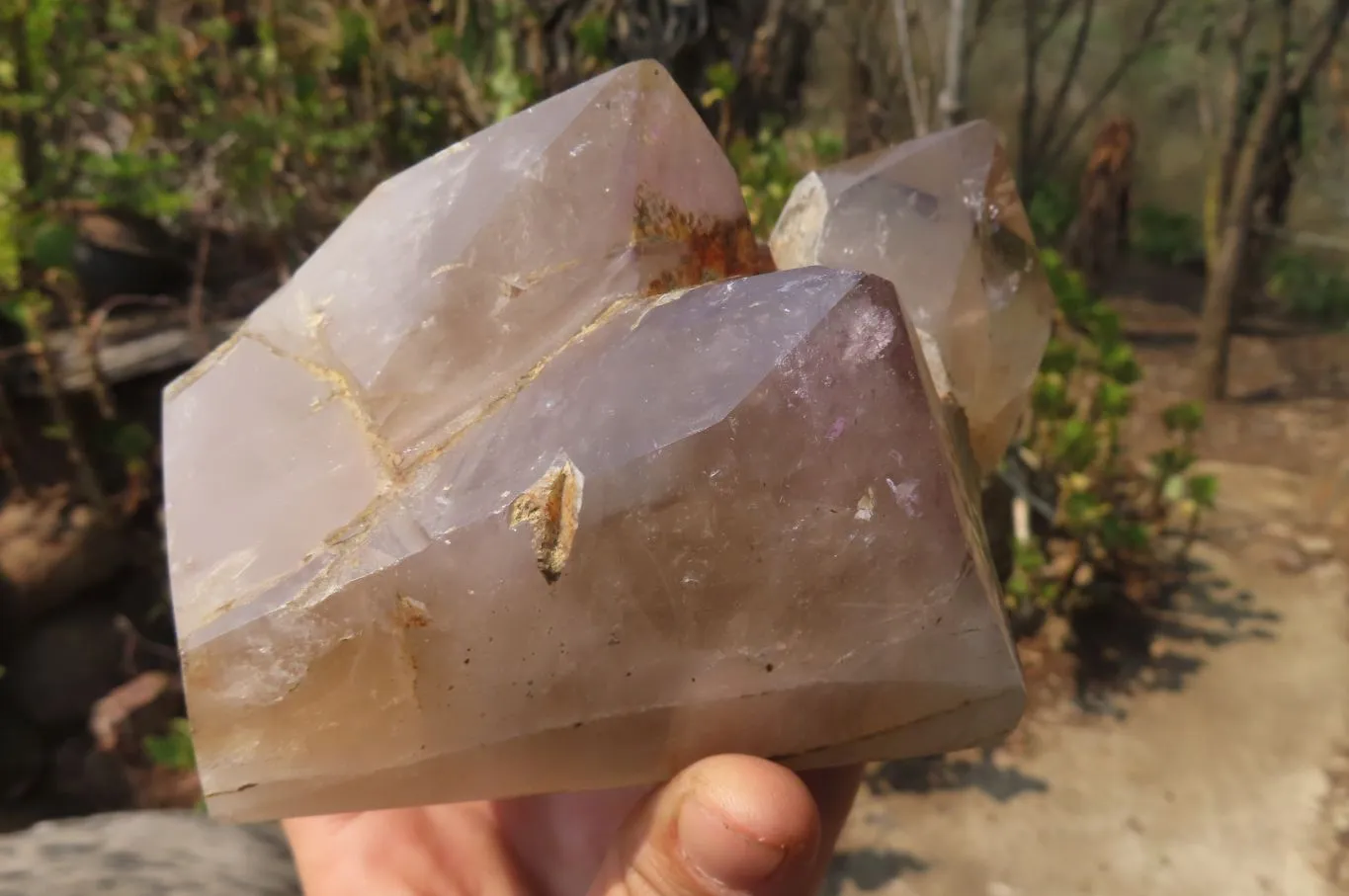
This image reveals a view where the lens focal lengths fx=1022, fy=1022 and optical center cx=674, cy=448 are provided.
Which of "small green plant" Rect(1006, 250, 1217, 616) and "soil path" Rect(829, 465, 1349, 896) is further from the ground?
"small green plant" Rect(1006, 250, 1217, 616)

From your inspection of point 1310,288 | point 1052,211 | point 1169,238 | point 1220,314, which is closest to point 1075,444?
point 1220,314

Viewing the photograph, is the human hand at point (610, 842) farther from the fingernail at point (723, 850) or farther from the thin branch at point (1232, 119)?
the thin branch at point (1232, 119)

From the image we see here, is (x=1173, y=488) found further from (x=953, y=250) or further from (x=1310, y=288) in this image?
(x=1310, y=288)

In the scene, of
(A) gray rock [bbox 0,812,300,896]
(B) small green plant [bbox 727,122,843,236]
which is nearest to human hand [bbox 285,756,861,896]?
(A) gray rock [bbox 0,812,300,896]

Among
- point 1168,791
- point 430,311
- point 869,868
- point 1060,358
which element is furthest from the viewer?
point 1060,358

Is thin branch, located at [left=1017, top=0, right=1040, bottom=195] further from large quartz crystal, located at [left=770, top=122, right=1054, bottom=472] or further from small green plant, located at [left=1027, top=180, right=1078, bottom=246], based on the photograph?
large quartz crystal, located at [left=770, top=122, right=1054, bottom=472]

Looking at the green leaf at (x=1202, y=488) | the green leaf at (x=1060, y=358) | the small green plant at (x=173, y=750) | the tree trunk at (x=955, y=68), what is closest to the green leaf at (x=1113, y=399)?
the green leaf at (x=1060, y=358)
